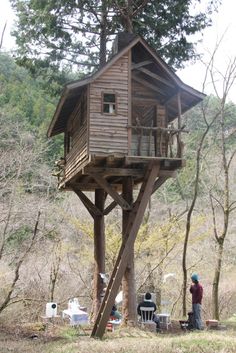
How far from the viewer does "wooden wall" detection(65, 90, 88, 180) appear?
1352cm

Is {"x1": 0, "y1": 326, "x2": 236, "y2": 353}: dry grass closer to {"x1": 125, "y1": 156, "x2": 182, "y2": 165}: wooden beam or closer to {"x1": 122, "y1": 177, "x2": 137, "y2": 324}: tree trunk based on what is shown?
{"x1": 122, "y1": 177, "x2": 137, "y2": 324}: tree trunk

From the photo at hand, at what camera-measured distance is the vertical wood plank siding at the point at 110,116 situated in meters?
12.8

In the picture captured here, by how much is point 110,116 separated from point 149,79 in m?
2.60

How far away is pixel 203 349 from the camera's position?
1057cm

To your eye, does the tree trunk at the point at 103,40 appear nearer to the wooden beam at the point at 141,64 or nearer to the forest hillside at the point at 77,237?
the forest hillside at the point at 77,237

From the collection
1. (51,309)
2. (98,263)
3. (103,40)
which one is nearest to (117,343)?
(51,309)

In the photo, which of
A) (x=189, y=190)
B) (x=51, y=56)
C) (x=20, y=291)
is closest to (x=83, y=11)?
(x=51, y=56)

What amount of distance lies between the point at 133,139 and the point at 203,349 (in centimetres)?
635

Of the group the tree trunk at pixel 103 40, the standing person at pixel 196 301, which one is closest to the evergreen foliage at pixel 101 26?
the tree trunk at pixel 103 40

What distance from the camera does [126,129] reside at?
13.0 m

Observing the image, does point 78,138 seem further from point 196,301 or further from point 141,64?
point 196,301

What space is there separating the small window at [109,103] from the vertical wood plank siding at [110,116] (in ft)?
0.34

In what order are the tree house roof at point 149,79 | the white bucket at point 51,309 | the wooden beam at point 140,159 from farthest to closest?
1. the white bucket at point 51,309
2. the tree house roof at point 149,79
3. the wooden beam at point 140,159

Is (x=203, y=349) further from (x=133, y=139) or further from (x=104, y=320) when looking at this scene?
(x=133, y=139)
